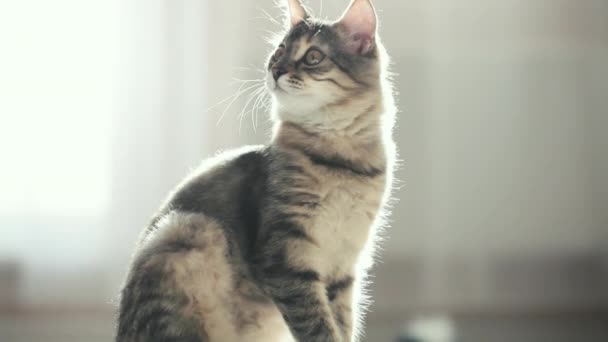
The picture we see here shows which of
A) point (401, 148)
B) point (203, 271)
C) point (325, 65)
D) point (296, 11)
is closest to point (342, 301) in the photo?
point (203, 271)

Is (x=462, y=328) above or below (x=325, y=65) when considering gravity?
below

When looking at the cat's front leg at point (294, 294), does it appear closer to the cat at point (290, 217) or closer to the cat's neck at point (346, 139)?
the cat at point (290, 217)

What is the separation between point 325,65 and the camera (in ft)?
4.13

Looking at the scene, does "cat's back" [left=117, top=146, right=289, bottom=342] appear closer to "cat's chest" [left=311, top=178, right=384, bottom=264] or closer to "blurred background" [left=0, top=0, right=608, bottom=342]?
"cat's chest" [left=311, top=178, right=384, bottom=264]

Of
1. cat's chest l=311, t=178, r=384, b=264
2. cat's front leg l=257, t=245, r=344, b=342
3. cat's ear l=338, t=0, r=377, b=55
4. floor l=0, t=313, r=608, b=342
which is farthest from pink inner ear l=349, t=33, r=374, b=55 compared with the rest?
floor l=0, t=313, r=608, b=342

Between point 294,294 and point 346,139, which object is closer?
point 294,294

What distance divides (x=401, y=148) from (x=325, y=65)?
1107mm

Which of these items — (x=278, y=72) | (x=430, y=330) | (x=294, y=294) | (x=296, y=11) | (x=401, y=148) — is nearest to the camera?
(x=294, y=294)

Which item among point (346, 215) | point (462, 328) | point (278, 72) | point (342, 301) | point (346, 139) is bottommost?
point (462, 328)

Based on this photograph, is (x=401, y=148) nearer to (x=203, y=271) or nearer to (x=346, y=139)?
(x=346, y=139)

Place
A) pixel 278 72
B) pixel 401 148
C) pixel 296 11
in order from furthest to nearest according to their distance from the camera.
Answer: pixel 401 148
pixel 296 11
pixel 278 72

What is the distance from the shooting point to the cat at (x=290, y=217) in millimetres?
1136

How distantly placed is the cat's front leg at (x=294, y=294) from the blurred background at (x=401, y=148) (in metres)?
1.01

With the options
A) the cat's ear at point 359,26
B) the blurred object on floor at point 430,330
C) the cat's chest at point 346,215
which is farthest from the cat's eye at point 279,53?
the blurred object on floor at point 430,330
